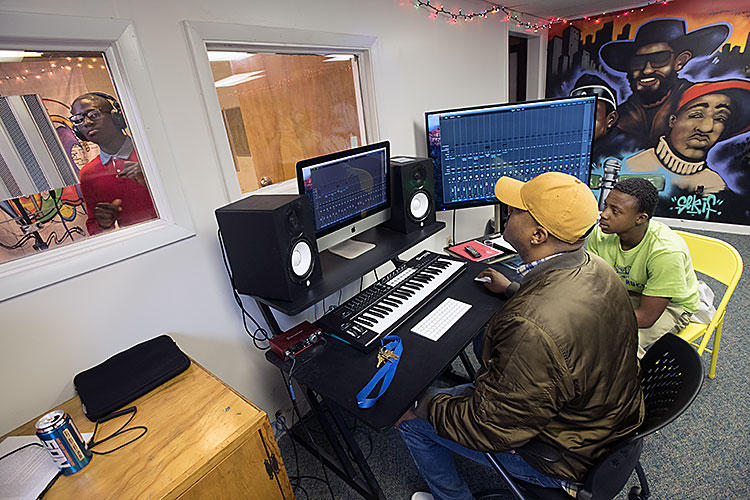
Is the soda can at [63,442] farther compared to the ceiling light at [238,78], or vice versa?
the ceiling light at [238,78]

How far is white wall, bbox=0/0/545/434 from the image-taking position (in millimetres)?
1099

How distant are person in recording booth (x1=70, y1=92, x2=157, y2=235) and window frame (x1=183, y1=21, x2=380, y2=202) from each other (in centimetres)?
29

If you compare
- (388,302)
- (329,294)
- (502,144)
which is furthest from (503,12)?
(329,294)

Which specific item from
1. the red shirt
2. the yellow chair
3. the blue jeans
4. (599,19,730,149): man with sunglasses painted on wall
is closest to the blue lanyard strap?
the blue jeans

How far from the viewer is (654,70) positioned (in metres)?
3.37

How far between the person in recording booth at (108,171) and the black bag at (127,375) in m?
0.46

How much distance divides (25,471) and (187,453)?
0.40 meters

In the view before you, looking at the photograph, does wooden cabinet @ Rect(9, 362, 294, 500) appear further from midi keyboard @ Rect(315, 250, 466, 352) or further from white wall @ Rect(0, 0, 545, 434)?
midi keyboard @ Rect(315, 250, 466, 352)

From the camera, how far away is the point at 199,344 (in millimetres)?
1505

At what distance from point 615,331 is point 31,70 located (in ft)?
6.10

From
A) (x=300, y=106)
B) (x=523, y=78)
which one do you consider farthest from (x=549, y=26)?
(x=300, y=106)

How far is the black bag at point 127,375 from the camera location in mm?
1086

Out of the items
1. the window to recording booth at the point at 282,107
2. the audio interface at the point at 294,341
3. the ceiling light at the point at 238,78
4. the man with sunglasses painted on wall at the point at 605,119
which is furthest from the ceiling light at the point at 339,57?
the man with sunglasses painted on wall at the point at 605,119

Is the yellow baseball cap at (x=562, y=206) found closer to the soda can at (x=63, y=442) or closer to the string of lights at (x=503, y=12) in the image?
the soda can at (x=63, y=442)
